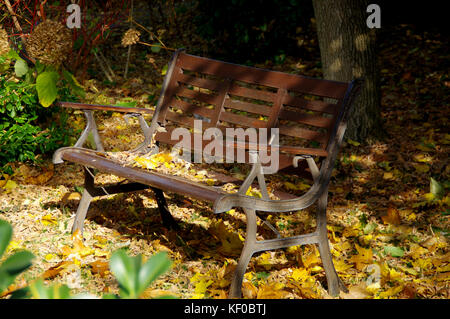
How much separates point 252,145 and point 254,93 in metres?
0.91

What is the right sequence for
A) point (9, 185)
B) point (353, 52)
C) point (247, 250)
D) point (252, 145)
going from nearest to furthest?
1. point (252, 145)
2. point (247, 250)
3. point (9, 185)
4. point (353, 52)

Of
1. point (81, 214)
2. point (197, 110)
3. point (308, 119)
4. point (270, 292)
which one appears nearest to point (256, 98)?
point (308, 119)

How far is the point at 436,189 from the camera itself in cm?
383

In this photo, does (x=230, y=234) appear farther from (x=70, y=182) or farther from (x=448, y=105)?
(x=448, y=105)

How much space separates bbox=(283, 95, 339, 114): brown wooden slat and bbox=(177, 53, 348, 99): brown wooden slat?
0.05 m

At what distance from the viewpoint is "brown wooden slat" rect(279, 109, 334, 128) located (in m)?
2.95

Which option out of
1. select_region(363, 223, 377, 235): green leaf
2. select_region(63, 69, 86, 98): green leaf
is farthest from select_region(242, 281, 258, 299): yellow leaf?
select_region(63, 69, 86, 98): green leaf

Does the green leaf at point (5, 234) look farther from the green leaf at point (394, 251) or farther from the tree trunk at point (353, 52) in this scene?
the tree trunk at point (353, 52)

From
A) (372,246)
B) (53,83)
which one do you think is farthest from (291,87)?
(53,83)

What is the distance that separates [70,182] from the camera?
14.0 feet

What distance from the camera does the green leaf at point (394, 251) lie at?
3207 mm

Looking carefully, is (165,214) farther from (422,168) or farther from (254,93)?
(422,168)

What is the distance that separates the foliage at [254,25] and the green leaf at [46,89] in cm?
277

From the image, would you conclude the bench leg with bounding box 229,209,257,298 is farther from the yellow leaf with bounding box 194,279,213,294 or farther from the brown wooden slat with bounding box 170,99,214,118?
the brown wooden slat with bounding box 170,99,214,118
